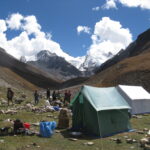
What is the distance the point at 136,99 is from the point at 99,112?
1075 cm

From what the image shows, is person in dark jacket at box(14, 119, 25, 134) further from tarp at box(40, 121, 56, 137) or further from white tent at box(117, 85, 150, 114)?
white tent at box(117, 85, 150, 114)

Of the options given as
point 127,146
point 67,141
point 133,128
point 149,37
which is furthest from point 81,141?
point 149,37

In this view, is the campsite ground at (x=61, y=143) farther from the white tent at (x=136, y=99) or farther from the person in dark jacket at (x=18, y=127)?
the white tent at (x=136, y=99)

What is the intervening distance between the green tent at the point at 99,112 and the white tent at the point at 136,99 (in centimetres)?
774

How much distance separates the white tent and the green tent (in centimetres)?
774

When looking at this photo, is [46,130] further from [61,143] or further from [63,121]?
[63,121]

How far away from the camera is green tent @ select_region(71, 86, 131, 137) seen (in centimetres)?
1741

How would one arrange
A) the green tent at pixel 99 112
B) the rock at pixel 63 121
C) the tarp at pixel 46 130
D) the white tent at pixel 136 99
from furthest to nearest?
the white tent at pixel 136 99, the rock at pixel 63 121, the green tent at pixel 99 112, the tarp at pixel 46 130

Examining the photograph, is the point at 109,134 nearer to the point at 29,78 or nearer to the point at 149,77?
the point at 149,77

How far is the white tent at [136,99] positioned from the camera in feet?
88.4

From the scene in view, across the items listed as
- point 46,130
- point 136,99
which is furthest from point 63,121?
point 136,99

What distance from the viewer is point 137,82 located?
206ft

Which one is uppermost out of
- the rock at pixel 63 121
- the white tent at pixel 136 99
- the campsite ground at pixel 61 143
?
the white tent at pixel 136 99

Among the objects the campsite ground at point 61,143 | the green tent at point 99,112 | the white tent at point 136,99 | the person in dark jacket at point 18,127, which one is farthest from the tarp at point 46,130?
the white tent at point 136,99
